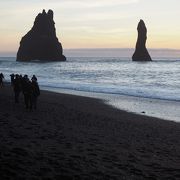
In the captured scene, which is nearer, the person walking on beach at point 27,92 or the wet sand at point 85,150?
the wet sand at point 85,150

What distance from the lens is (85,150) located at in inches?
434

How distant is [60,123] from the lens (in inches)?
631

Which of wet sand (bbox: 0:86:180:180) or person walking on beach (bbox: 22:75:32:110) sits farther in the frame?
person walking on beach (bbox: 22:75:32:110)

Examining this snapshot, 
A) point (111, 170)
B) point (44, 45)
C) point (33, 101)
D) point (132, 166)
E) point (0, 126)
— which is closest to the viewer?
point (111, 170)

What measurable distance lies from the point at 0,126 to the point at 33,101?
7.44 meters

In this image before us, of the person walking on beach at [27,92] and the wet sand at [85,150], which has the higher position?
the person walking on beach at [27,92]

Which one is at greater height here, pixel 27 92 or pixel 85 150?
pixel 27 92

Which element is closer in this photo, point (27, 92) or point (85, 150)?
point (85, 150)

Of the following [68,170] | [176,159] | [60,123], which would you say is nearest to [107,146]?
[176,159]

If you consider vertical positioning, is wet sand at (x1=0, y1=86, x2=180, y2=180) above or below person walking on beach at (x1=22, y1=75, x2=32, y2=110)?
below

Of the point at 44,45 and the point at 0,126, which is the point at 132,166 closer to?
the point at 0,126

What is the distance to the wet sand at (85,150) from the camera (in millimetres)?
8688

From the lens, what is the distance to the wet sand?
8688mm

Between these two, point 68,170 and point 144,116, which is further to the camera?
point 144,116
